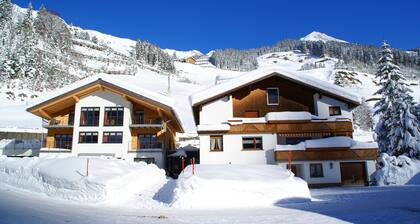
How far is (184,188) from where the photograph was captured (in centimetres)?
1348

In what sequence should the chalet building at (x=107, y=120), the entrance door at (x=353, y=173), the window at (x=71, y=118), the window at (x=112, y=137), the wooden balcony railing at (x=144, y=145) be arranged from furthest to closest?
the window at (x=71, y=118)
the wooden balcony railing at (x=144, y=145)
the window at (x=112, y=137)
the chalet building at (x=107, y=120)
the entrance door at (x=353, y=173)

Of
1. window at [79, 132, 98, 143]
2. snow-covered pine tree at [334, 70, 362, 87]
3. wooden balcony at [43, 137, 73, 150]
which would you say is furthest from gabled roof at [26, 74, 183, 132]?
snow-covered pine tree at [334, 70, 362, 87]

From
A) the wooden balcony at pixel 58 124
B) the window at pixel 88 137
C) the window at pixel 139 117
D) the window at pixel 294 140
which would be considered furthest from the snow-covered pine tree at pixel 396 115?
the wooden balcony at pixel 58 124

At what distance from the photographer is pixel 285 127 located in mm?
26000

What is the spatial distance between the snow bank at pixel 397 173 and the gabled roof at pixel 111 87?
17580 mm

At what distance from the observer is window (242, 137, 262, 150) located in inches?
1031

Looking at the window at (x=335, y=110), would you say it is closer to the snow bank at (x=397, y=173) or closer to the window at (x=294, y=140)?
the window at (x=294, y=140)

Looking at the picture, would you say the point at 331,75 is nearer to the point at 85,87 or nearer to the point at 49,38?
the point at 49,38

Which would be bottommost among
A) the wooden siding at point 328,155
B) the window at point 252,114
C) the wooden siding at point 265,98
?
the wooden siding at point 328,155

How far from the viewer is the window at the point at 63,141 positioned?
32188 mm

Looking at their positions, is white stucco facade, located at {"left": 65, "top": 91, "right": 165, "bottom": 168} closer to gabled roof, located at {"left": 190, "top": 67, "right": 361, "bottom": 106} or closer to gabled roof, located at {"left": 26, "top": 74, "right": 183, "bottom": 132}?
gabled roof, located at {"left": 26, "top": 74, "right": 183, "bottom": 132}

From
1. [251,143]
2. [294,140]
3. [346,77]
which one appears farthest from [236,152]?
[346,77]

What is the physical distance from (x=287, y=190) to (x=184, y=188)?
450 cm

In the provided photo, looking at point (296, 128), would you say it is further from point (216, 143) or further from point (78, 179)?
point (78, 179)
